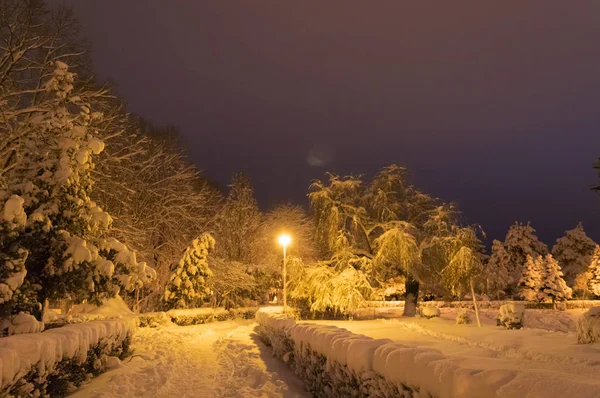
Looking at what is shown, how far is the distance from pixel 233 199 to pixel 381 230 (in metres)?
15.8

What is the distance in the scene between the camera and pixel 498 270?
55.8m

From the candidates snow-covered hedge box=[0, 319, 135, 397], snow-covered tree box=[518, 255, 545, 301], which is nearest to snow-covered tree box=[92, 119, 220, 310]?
snow-covered hedge box=[0, 319, 135, 397]

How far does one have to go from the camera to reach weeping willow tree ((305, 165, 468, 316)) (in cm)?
2248

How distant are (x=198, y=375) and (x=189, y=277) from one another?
19.6 meters

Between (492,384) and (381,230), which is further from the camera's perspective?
(381,230)

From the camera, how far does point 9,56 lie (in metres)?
13.4

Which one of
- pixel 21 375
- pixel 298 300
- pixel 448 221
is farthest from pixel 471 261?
pixel 21 375

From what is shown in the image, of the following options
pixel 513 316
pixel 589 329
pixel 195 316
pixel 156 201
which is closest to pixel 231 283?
pixel 195 316

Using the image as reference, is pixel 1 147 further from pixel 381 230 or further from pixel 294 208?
pixel 294 208

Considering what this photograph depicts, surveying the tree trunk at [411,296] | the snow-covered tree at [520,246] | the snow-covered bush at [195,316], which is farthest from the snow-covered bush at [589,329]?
the snow-covered tree at [520,246]

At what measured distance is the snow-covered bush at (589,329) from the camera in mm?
13594

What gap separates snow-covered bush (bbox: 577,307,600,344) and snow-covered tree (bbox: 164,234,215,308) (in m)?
21.2

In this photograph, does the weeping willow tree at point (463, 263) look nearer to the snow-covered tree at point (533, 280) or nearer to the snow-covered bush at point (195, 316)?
the snow-covered bush at point (195, 316)

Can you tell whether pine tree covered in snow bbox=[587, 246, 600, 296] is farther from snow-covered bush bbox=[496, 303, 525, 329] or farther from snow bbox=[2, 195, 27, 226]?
snow bbox=[2, 195, 27, 226]
